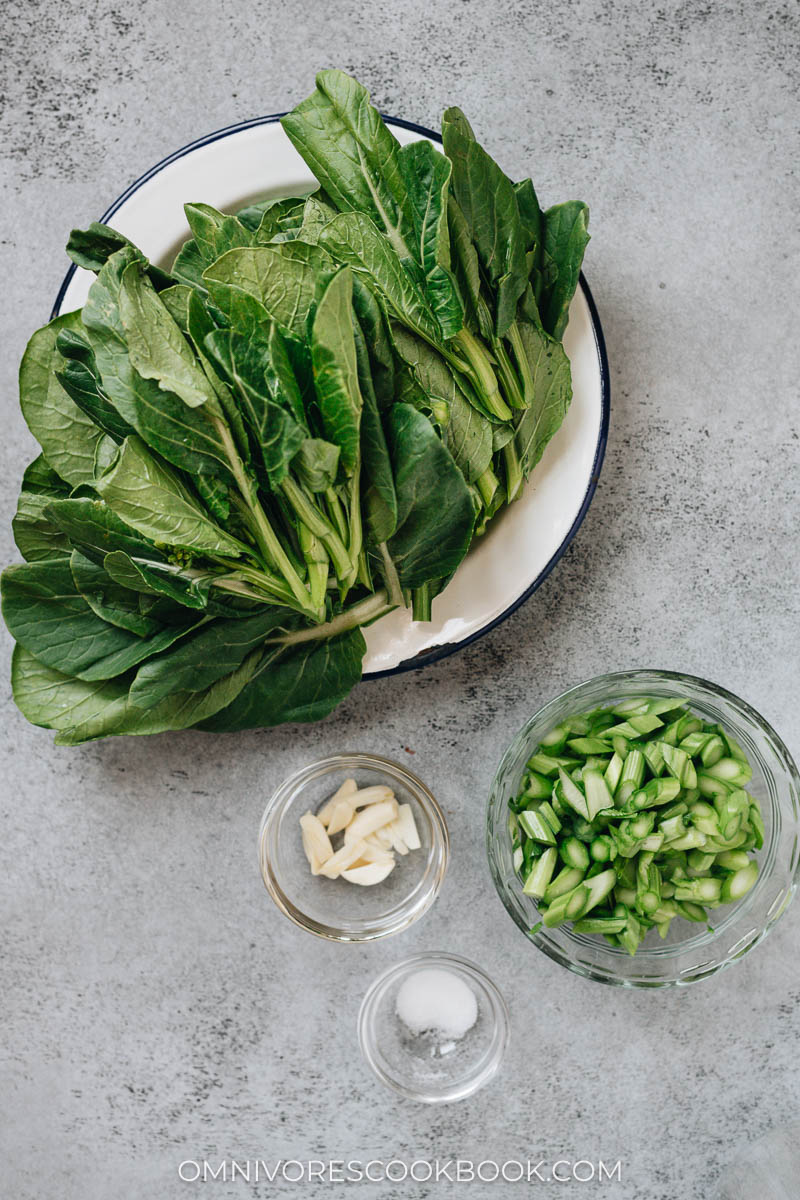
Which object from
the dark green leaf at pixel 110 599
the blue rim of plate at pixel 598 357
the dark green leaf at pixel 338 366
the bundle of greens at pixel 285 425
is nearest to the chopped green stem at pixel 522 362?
the bundle of greens at pixel 285 425

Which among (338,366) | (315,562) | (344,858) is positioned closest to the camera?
(338,366)

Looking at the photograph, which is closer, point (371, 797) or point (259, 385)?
point (259, 385)

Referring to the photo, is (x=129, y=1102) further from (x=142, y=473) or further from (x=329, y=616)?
(x=142, y=473)

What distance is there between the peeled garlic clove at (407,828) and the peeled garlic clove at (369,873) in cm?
3

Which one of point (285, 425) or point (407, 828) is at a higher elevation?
point (285, 425)

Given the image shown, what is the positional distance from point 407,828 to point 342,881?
0.37 ft

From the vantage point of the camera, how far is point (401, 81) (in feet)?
3.80

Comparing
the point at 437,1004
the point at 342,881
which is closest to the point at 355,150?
the point at 342,881

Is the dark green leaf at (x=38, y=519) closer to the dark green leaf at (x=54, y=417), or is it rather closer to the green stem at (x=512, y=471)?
the dark green leaf at (x=54, y=417)

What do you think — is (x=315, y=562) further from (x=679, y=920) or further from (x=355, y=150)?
(x=679, y=920)

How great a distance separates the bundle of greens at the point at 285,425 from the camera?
83cm

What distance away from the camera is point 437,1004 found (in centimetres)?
118

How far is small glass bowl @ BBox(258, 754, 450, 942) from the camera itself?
1.16 m

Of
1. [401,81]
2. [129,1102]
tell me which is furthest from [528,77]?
[129,1102]
